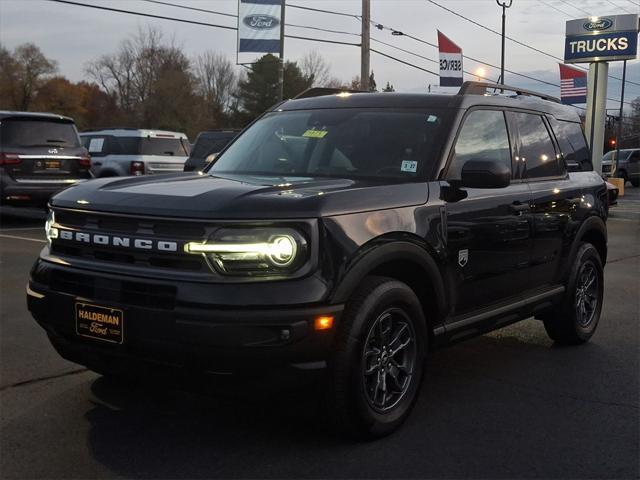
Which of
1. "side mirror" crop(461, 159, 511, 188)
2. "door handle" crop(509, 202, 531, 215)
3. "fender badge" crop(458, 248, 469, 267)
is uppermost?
"side mirror" crop(461, 159, 511, 188)

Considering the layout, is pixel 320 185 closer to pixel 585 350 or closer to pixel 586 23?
pixel 585 350

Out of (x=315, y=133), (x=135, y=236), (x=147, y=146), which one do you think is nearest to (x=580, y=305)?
(x=315, y=133)

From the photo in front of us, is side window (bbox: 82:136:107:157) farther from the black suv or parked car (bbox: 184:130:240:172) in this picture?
the black suv

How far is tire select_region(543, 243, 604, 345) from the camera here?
5684 mm

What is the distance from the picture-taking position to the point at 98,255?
3637mm

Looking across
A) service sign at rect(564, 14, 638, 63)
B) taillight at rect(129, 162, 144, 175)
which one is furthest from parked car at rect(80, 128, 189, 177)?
service sign at rect(564, 14, 638, 63)

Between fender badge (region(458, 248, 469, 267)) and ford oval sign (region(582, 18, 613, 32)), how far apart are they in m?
24.4

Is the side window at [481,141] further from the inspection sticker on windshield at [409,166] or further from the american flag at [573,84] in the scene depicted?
the american flag at [573,84]

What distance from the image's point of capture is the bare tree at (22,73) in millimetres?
84375

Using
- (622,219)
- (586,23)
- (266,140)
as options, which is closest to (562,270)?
(266,140)

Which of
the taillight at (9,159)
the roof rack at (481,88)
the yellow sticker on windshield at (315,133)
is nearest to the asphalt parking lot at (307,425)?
the yellow sticker on windshield at (315,133)

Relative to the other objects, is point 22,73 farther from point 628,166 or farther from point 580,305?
point 580,305

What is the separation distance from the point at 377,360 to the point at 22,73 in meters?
92.0

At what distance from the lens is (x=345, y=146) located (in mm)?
4613
